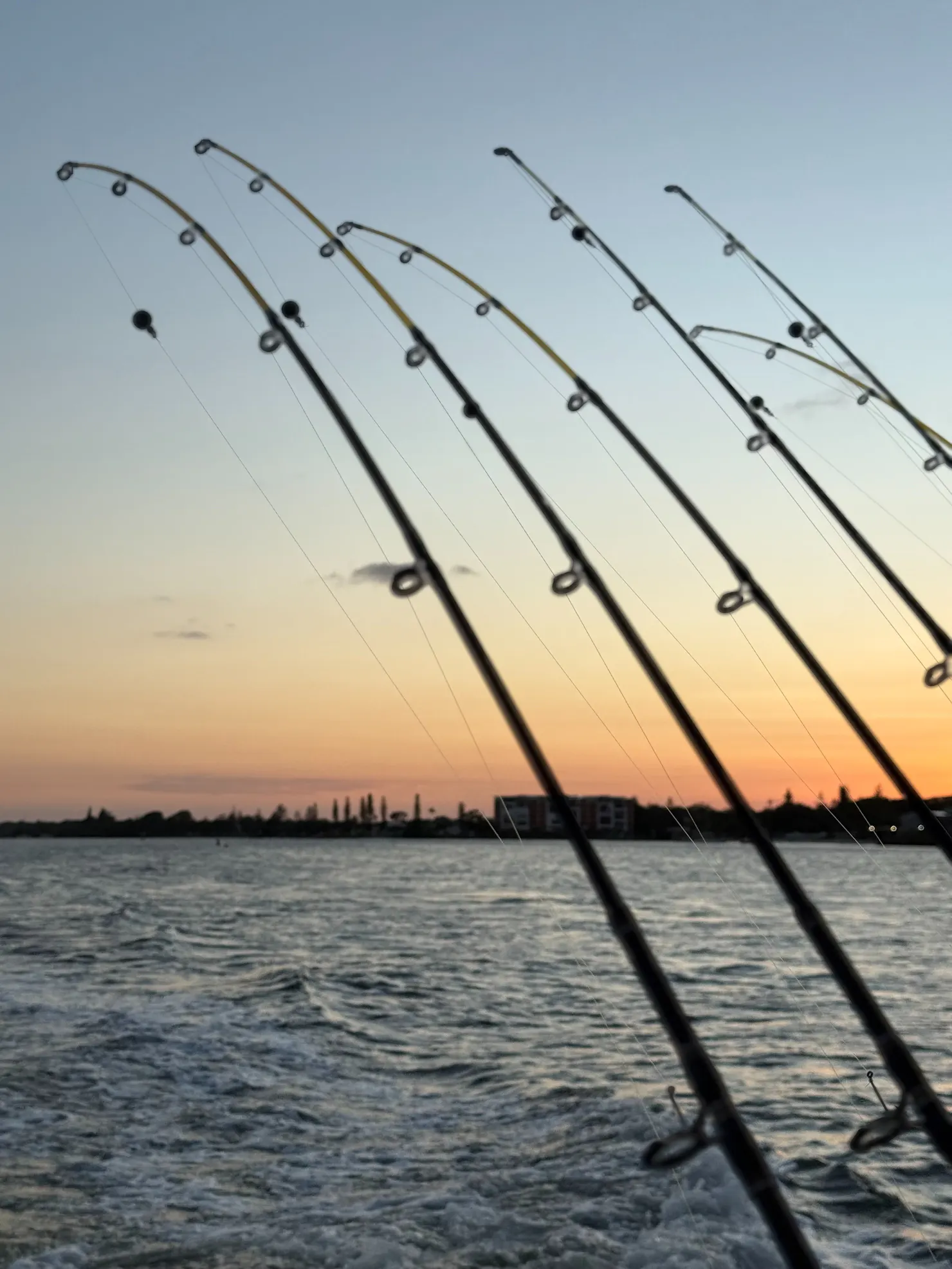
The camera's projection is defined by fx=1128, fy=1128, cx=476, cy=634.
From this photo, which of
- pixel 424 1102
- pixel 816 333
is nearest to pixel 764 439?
pixel 816 333

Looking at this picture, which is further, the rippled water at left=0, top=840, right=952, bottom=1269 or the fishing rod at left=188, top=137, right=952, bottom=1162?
the rippled water at left=0, top=840, right=952, bottom=1269

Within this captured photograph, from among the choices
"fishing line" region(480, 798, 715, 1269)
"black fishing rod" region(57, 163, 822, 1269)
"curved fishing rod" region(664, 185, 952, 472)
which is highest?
"curved fishing rod" region(664, 185, 952, 472)

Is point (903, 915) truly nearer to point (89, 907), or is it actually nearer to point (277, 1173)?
point (89, 907)

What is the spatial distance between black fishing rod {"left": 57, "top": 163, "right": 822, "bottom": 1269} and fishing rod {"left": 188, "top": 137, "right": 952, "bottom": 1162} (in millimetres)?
510

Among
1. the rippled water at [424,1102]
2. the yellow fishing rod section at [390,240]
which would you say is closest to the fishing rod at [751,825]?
the yellow fishing rod section at [390,240]

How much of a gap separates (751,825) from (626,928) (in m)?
1.41

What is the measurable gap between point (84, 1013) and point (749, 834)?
1727cm

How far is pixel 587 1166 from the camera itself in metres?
11.4

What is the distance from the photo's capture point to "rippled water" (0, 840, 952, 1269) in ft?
31.3

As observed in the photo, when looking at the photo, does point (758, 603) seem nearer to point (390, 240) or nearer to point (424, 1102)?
point (390, 240)

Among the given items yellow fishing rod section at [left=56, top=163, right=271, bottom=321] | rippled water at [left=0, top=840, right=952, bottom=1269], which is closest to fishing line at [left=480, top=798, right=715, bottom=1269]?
rippled water at [left=0, top=840, right=952, bottom=1269]

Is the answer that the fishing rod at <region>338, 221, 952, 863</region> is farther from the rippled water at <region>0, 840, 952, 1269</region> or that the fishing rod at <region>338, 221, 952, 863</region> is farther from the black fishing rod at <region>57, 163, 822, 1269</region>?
the rippled water at <region>0, 840, 952, 1269</region>

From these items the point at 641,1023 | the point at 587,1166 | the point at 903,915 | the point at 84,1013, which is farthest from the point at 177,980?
the point at 903,915

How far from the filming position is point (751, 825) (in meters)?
5.20
